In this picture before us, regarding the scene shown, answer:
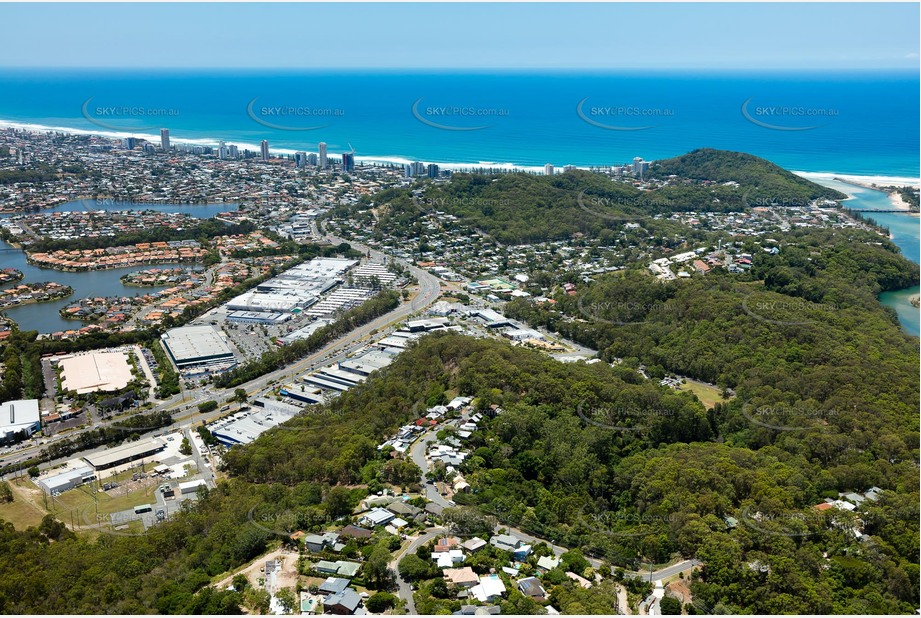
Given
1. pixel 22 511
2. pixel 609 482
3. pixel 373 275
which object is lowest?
pixel 22 511

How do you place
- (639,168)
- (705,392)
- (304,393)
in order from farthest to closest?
(639,168)
(304,393)
(705,392)

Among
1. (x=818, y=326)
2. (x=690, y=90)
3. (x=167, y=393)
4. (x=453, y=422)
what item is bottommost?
(x=167, y=393)

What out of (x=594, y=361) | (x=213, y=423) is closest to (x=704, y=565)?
(x=594, y=361)

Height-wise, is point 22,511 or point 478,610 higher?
point 478,610

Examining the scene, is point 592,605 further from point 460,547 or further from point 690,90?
point 690,90

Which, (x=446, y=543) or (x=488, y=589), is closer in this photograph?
(x=488, y=589)

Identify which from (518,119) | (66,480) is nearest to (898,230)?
(66,480)

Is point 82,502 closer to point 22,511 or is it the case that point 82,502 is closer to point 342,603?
point 22,511
